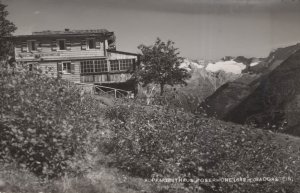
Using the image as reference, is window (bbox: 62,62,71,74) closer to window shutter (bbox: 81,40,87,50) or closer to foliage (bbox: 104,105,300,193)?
window shutter (bbox: 81,40,87,50)

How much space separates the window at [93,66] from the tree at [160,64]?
2530 millimetres

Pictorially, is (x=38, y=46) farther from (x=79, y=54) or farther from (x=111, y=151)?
(x=111, y=151)

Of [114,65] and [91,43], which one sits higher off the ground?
[91,43]

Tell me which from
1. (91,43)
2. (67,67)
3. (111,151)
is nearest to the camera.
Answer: (111,151)

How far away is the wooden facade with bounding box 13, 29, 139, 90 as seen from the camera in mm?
22094

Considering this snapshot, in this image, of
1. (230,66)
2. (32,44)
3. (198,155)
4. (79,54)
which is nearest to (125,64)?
(79,54)

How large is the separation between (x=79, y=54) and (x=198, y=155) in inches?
611

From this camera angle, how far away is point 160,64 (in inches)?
1259

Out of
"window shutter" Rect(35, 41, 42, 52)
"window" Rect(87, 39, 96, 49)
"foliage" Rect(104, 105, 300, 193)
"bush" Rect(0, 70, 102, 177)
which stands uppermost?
"window" Rect(87, 39, 96, 49)

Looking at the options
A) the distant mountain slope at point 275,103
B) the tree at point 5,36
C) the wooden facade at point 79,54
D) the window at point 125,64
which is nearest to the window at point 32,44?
the wooden facade at point 79,54

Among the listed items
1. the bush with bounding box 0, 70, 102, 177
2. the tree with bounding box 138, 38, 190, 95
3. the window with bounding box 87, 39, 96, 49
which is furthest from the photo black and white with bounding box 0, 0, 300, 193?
the tree with bounding box 138, 38, 190, 95

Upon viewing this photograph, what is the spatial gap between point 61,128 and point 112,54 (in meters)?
18.9

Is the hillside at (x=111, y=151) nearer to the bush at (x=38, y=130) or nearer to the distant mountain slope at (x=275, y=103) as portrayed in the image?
the bush at (x=38, y=130)

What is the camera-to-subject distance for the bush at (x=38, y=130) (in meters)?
8.93
